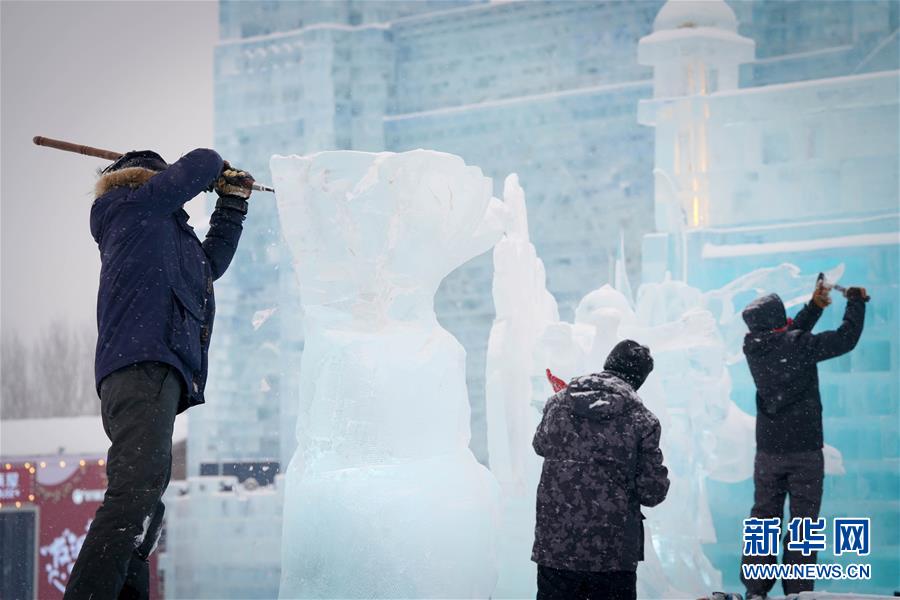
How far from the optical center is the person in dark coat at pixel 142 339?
7.61ft

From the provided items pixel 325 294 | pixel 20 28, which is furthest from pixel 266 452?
pixel 325 294

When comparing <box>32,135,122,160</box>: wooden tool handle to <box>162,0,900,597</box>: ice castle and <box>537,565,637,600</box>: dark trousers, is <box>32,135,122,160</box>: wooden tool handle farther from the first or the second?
<box>162,0,900,597</box>: ice castle

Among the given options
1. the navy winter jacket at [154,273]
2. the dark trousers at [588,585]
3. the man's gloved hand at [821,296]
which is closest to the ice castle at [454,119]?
the man's gloved hand at [821,296]

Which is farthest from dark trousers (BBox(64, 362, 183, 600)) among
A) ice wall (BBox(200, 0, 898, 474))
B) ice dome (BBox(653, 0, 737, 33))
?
ice wall (BBox(200, 0, 898, 474))

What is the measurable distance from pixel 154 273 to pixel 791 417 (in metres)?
2.52

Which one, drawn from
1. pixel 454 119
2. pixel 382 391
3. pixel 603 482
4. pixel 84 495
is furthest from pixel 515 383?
pixel 454 119

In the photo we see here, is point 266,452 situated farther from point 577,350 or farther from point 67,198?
point 577,350

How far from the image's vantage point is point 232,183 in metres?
2.81

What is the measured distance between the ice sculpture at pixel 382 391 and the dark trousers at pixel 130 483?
1583 millimetres

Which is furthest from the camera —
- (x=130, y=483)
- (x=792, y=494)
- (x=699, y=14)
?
(x=699, y=14)

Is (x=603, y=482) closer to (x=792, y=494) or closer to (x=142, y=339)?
(x=792, y=494)

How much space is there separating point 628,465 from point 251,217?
12947mm

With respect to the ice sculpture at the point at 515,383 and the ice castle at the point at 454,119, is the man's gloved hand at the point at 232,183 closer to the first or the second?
the ice sculpture at the point at 515,383

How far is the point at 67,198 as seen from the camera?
859cm
